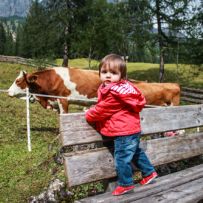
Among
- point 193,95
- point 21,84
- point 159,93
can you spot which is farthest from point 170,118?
point 193,95

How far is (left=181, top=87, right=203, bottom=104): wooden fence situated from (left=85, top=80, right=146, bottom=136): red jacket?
22290mm

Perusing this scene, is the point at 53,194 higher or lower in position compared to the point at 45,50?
lower

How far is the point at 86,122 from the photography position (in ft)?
15.2

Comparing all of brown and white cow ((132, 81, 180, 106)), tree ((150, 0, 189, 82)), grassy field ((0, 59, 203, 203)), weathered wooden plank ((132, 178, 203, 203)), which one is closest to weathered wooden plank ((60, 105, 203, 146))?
weathered wooden plank ((132, 178, 203, 203))

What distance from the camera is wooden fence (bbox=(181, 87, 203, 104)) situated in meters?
26.7

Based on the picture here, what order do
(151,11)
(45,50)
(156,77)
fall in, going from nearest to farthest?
(151,11)
(156,77)
(45,50)

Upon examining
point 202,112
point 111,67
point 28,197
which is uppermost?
point 111,67

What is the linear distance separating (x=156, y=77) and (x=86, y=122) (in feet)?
113

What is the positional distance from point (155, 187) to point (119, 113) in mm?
1001

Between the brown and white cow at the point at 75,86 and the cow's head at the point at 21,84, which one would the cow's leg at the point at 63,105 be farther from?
the cow's head at the point at 21,84

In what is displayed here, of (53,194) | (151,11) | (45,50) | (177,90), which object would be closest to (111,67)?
(53,194)

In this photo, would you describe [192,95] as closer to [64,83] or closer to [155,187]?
[64,83]

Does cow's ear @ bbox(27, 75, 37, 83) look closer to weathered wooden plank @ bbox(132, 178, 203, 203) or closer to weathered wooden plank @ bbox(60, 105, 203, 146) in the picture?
weathered wooden plank @ bbox(60, 105, 203, 146)

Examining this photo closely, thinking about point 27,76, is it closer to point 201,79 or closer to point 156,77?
point 156,77
